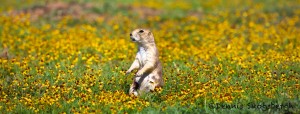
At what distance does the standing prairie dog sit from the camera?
944 centimetres

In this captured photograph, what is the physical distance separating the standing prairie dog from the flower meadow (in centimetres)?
21

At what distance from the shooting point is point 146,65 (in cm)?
933

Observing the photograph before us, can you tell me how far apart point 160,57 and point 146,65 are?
3.75m

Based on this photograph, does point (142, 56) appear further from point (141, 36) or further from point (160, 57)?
point (160, 57)

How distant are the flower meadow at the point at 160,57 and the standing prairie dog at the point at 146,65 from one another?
21cm

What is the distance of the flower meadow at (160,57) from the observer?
348 inches

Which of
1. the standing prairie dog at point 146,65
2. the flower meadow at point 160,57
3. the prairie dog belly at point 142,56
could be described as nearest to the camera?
the flower meadow at point 160,57

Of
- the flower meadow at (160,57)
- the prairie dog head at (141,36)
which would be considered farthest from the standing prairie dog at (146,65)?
the flower meadow at (160,57)

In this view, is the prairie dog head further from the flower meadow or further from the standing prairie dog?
the flower meadow

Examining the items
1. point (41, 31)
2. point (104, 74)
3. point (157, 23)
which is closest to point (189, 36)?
point (157, 23)

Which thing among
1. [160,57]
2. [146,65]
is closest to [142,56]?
[146,65]

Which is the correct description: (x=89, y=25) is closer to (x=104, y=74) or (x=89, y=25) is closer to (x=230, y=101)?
(x=104, y=74)

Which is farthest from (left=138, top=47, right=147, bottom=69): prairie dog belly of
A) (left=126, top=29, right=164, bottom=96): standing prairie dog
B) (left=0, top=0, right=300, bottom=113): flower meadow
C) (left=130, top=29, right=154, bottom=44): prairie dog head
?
(left=0, top=0, right=300, bottom=113): flower meadow

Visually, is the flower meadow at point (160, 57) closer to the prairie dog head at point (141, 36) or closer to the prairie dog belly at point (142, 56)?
the prairie dog belly at point (142, 56)
